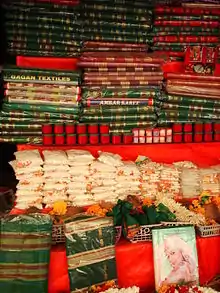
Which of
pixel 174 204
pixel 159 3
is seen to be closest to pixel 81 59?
pixel 159 3

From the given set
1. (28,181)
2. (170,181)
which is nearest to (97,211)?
(28,181)

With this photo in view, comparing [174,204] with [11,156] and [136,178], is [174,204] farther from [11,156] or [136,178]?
[11,156]

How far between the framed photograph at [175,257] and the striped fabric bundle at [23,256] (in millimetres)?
906

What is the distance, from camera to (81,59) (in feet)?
12.5

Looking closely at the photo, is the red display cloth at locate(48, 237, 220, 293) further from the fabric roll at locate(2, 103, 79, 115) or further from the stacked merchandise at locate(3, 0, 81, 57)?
the stacked merchandise at locate(3, 0, 81, 57)

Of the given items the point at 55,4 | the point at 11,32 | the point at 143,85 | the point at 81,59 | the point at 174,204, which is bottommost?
the point at 174,204

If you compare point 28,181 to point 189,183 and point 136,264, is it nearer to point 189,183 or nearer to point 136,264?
point 136,264

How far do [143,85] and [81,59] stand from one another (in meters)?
0.64

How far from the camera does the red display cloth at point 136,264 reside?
322 cm

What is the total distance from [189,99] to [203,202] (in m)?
1.01

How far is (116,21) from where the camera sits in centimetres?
387

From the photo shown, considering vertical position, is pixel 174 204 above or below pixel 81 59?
below

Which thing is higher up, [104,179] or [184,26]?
[184,26]

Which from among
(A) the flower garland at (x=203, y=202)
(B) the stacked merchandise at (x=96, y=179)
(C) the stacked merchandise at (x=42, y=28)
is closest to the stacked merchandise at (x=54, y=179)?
(B) the stacked merchandise at (x=96, y=179)
